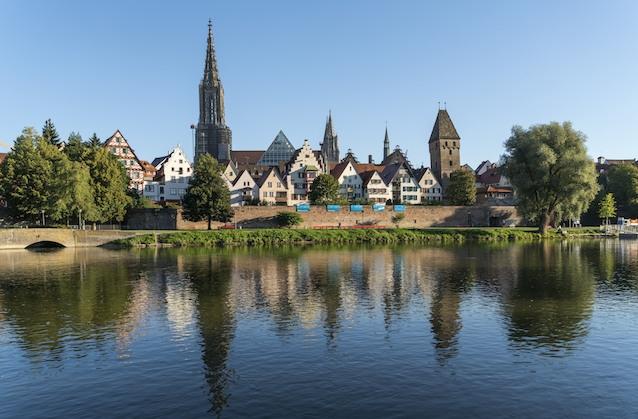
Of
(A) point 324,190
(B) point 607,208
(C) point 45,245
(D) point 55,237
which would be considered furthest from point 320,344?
(B) point 607,208

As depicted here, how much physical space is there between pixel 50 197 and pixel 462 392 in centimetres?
6934

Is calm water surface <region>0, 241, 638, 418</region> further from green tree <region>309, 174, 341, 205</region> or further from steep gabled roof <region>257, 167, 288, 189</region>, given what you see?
steep gabled roof <region>257, 167, 288, 189</region>

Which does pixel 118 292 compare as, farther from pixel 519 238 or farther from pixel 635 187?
pixel 635 187

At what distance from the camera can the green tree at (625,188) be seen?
110 meters

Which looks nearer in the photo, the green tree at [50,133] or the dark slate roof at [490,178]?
the green tree at [50,133]

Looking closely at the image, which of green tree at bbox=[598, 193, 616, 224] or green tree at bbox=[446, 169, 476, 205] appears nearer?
green tree at bbox=[598, 193, 616, 224]

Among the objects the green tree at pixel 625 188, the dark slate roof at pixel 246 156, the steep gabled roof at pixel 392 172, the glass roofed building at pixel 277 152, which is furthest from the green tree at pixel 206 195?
the green tree at pixel 625 188

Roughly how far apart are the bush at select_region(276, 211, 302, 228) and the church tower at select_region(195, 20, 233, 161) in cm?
7461

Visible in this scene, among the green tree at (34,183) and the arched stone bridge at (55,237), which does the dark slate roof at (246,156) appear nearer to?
the green tree at (34,183)

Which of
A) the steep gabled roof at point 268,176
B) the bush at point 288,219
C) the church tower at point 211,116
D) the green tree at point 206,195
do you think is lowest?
the bush at point 288,219

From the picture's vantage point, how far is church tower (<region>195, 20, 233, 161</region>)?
166500mm

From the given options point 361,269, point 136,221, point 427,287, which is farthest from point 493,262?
point 136,221

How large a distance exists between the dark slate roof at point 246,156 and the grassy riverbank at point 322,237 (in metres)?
84.6

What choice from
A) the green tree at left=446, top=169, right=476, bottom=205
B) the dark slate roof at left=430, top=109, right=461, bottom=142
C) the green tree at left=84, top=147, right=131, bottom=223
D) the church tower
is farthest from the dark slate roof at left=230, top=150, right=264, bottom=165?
the green tree at left=84, top=147, right=131, bottom=223
